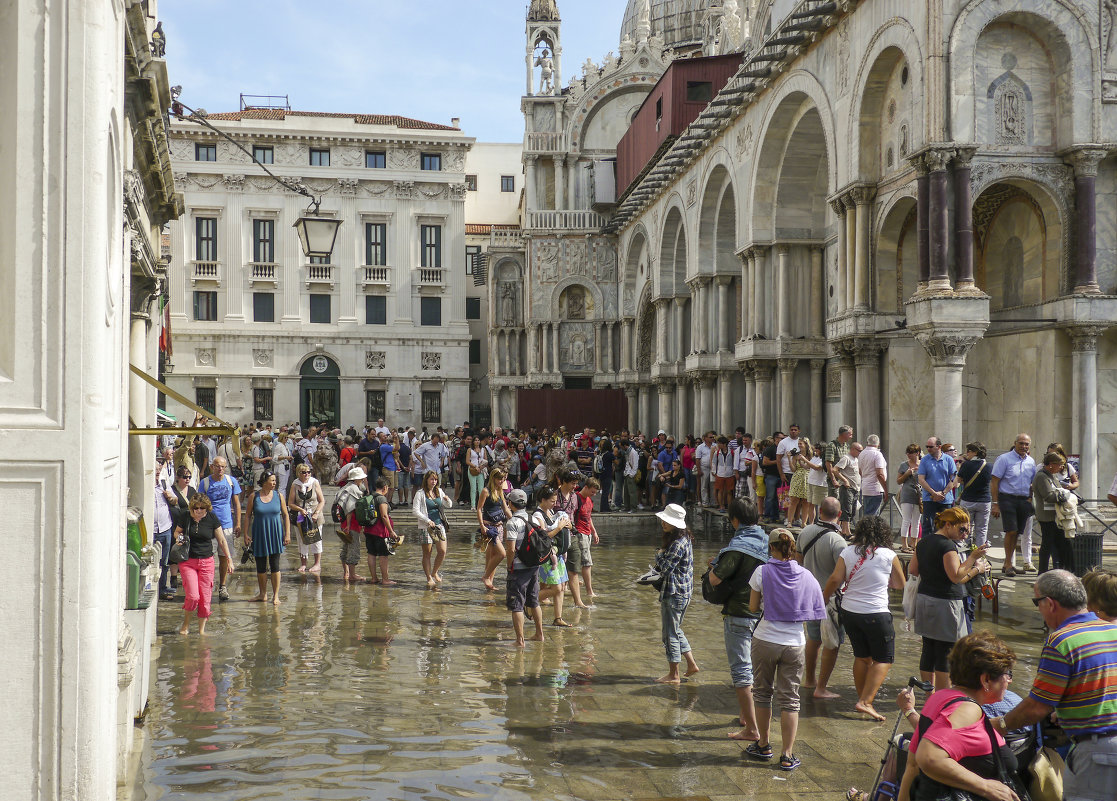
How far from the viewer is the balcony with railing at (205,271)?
4206cm

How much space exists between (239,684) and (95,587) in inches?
192

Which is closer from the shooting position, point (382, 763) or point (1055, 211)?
point (382, 763)

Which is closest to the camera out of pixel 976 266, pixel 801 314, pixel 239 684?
pixel 239 684

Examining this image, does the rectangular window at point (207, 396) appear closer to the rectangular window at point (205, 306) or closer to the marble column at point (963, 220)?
the rectangular window at point (205, 306)

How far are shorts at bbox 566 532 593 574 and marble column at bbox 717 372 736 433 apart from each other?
1361cm

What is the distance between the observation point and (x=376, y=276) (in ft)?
143

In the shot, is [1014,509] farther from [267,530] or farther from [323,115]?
[323,115]

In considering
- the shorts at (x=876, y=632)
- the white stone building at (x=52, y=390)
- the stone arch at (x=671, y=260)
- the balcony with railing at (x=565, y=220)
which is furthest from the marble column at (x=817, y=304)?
the white stone building at (x=52, y=390)

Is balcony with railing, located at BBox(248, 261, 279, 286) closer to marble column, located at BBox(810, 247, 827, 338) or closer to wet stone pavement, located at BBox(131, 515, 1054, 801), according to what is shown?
marble column, located at BBox(810, 247, 827, 338)

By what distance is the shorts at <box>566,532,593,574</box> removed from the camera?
37.4ft

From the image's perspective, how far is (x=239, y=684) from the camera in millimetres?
7973

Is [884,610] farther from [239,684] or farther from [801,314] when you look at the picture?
[801,314]

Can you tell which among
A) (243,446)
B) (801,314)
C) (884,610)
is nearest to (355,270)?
(243,446)

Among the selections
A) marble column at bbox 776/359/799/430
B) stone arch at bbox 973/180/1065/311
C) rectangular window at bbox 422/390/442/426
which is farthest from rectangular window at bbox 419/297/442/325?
stone arch at bbox 973/180/1065/311
